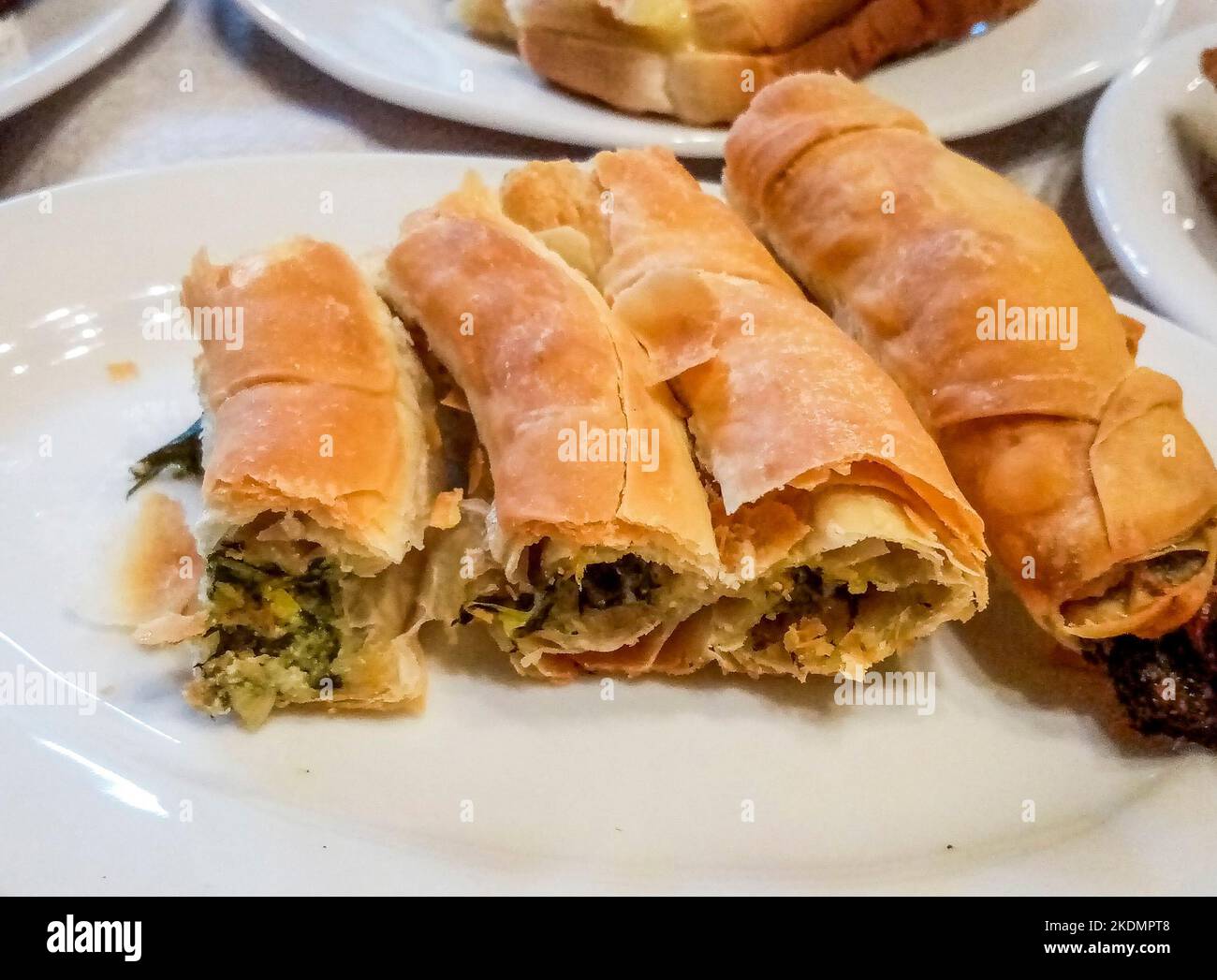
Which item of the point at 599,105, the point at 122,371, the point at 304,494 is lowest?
the point at 304,494

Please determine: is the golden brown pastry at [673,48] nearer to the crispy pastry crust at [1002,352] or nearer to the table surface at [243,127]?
the table surface at [243,127]

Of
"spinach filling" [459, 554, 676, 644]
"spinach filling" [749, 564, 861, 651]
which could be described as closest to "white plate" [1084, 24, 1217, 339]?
"spinach filling" [749, 564, 861, 651]

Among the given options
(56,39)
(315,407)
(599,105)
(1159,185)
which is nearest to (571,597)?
(315,407)

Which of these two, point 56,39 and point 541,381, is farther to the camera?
point 56,39

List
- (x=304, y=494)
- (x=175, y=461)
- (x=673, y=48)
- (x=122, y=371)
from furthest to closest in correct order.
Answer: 1. (x=673, y=48)
2. (x=122, y=371)
3. (x=175, y=461)
4. (x=304, y=494)

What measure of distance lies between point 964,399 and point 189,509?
1.27 metres

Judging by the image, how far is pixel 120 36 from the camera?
2.65 m

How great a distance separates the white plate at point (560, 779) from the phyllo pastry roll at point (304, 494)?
3.4 inches

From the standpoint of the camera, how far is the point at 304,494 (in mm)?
1347

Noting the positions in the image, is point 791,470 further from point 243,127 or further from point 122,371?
point 243,127

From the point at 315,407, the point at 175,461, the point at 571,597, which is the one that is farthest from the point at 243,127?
the point at 571,597

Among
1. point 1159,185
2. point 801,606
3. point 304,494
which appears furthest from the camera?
point 1159,185

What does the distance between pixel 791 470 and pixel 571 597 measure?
1.23 feet

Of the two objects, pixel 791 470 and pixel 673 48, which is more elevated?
pixel 673 48
